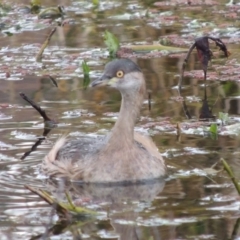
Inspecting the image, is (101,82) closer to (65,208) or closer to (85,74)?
(65,208)

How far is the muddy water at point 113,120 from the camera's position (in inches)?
277

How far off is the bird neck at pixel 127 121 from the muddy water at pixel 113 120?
0.46m

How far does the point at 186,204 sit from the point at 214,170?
0.94m

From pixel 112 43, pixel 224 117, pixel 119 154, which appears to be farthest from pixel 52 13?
pixel 119 154

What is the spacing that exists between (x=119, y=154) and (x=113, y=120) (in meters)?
1.63

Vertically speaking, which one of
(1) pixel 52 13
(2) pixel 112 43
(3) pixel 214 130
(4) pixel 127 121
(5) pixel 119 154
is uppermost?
(4) pixel 127 121

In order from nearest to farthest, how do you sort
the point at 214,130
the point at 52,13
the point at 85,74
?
1. the point at 214,130
2. the point at 85,74
3. the point at 52,13

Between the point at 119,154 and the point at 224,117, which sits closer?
the point at 119,154

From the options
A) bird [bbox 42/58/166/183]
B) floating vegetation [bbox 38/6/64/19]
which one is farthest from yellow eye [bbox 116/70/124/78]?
floating vegetation [bbox 38/6/64/19]

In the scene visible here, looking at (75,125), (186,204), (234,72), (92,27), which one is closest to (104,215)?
(186,204)

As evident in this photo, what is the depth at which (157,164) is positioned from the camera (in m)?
8.52

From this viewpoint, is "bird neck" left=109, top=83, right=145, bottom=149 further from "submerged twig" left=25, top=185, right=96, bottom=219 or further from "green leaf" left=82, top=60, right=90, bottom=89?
"green leaf" left=82, top=60, right=90, bottom=89

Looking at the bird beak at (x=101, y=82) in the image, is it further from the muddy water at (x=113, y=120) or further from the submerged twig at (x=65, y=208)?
the submerged twig at (x=65, y=208)

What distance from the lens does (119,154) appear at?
8578 mm
